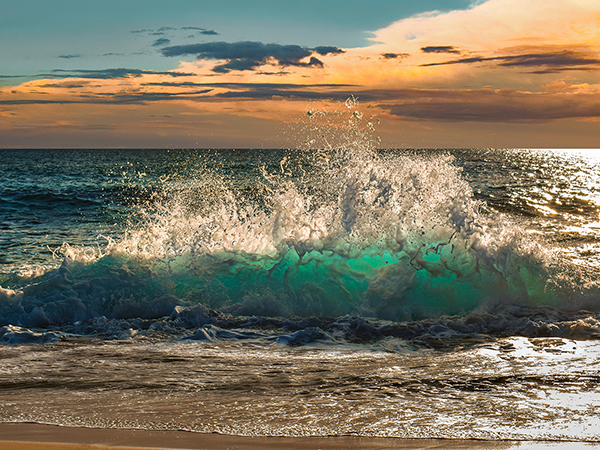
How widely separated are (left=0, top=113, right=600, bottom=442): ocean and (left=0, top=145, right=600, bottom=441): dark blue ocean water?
0.03 m

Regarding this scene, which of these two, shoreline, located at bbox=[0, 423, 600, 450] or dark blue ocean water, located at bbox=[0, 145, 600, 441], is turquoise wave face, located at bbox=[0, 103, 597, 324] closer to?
dark blue ocean water, located at bbox=[0, 145, 600, 441]

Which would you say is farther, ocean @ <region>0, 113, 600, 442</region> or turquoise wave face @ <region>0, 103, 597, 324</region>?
turquoise wave face @ <region>0, 103, 597, 324</region>

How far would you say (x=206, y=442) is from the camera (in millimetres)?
3406

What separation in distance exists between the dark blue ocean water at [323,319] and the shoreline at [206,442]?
0.36 feet

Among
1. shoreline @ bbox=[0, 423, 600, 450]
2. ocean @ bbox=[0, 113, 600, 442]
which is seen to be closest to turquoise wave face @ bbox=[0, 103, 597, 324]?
ocean @ bbox=[0, 113, 600, 442]

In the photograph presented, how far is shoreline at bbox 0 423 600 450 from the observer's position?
331 centimetres

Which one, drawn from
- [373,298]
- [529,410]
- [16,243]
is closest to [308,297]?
[373,298]

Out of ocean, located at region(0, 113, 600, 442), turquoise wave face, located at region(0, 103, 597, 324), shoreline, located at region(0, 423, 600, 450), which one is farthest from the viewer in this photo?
turquoise wave face, located at region(0, 103, 597, 324)

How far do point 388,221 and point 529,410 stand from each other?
17.5 ft

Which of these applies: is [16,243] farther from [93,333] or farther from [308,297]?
[308,297]

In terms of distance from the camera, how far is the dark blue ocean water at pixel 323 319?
156 inches

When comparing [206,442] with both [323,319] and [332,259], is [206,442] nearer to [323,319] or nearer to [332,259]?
[323,319]

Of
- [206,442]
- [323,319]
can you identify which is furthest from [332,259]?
[206,442]

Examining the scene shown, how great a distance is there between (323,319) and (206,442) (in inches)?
155
